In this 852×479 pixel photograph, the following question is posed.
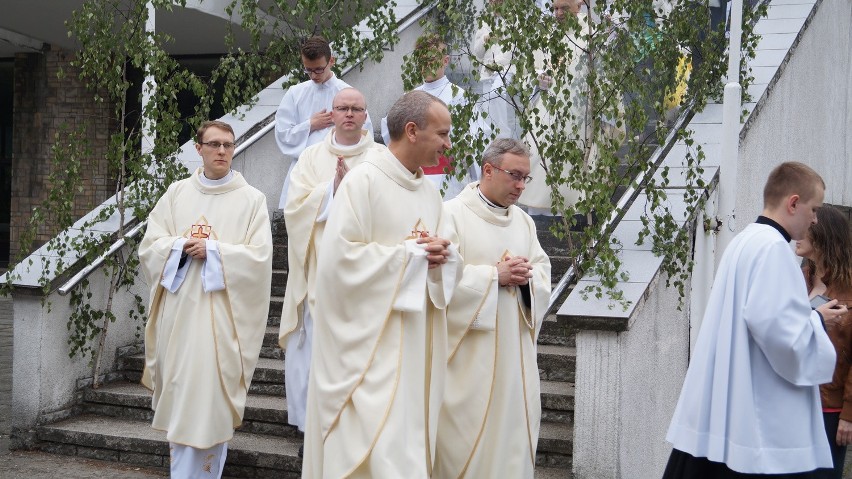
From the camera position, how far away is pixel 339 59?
11.0 m

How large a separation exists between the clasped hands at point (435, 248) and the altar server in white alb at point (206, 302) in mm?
2175

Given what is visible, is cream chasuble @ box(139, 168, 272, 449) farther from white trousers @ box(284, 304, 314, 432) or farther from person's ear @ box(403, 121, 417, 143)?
person's ear @ box(403, 121, 417, 143)

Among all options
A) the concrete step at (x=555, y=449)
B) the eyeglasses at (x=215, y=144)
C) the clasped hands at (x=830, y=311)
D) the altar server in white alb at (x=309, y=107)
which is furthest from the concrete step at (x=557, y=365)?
the clasped hands at (x=830, y=311)

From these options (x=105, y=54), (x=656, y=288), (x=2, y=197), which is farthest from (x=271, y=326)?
(x=2, y=197)

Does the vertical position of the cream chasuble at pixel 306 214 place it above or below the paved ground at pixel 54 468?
above

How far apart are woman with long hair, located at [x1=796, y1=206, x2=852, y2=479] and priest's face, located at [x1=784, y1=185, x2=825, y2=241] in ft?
1.90

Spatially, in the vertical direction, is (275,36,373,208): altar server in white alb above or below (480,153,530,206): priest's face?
above

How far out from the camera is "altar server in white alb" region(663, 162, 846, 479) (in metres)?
4.63

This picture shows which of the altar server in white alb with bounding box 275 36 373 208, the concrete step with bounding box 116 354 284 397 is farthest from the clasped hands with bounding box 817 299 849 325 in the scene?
the concrete step with bounding box 116 354 284 397

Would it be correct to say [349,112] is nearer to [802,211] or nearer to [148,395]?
[148,395]

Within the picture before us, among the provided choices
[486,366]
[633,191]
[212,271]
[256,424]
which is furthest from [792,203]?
[256,424]

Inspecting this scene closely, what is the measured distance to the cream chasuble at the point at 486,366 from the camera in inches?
227

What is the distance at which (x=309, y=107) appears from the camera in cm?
915

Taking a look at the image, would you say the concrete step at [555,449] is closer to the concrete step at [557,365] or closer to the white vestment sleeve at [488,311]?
the concrete step at [557,365]
